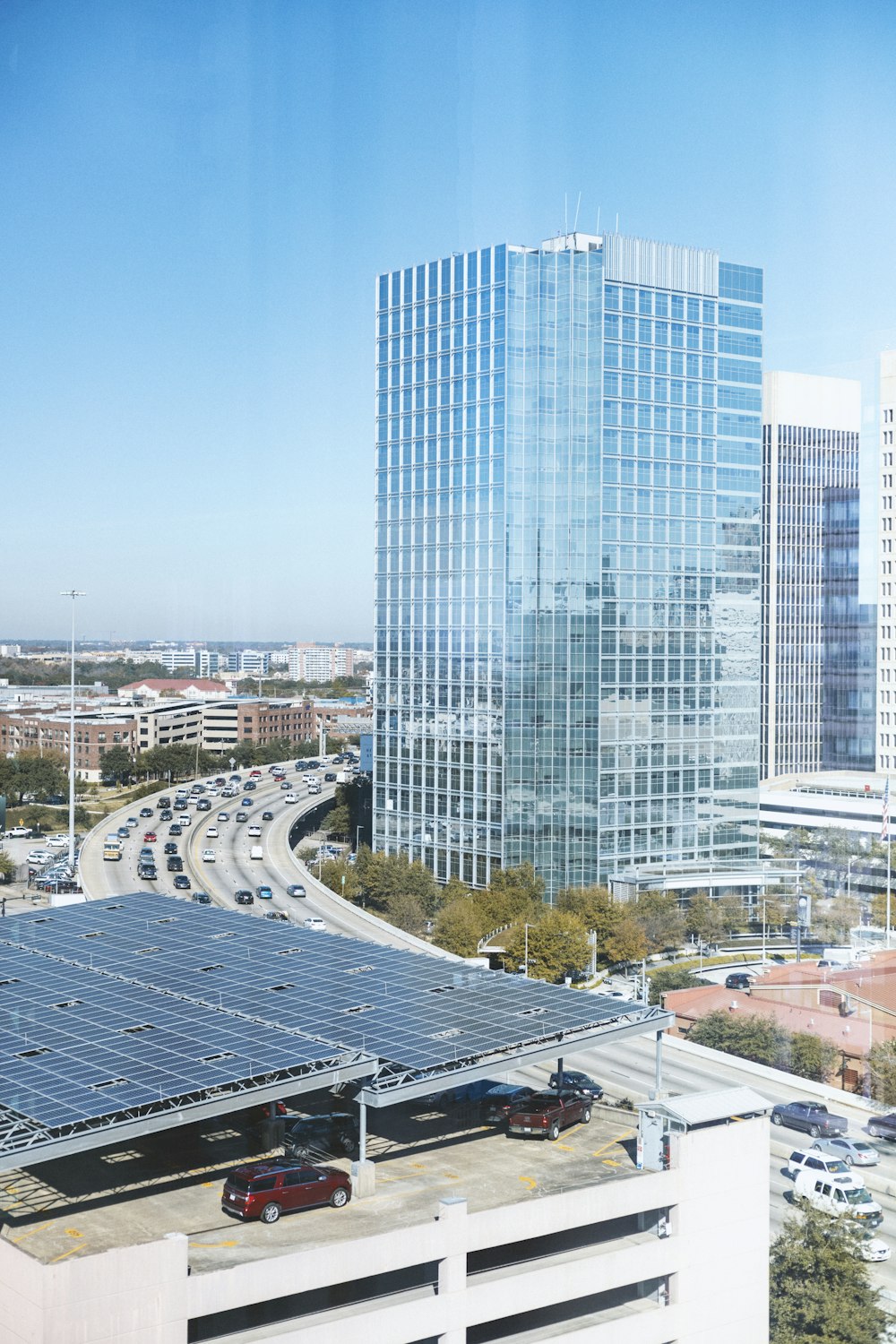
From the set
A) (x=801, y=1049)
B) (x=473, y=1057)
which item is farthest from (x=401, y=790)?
(x=473, y=1057)

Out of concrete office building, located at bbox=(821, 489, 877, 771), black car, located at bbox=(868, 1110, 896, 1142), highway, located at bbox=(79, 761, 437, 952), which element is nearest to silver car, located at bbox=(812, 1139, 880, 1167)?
black car, located at bbox=(868, 1110, 896, 1142)

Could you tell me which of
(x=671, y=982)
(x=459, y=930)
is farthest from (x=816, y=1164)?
(x=459, y=930)

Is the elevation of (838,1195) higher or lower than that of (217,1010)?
lower

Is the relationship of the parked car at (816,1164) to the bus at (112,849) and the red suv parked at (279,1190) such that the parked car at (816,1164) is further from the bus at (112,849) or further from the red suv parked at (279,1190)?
the bus at (112,849)

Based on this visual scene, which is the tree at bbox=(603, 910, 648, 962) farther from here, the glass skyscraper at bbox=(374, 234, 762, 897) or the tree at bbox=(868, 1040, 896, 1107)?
the tree at bbox=(868, 1040, 896, 1107)

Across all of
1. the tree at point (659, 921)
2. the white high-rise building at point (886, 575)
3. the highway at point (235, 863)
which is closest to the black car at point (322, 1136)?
the highway at point (235, 863)

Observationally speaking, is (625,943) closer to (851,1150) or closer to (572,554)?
(572,554)
